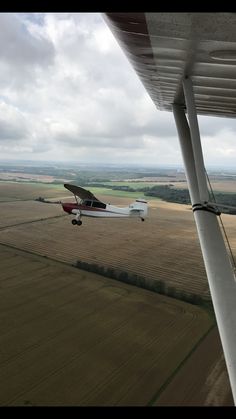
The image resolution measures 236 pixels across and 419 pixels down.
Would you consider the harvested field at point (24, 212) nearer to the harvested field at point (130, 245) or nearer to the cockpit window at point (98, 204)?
the harvested field at point (130, 245)

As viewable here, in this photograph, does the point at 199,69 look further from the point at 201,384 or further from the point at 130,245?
the point at 130,245

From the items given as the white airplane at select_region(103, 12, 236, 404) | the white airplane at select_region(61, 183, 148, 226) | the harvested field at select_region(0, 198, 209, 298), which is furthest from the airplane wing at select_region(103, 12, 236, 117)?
the harvested field at select_region(0, 198, 209, 298)

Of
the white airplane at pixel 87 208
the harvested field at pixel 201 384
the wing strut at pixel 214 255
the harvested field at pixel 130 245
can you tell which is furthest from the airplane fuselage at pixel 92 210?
the wing strut at pixel 214 255

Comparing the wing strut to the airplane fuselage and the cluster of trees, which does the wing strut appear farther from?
the cluster of trees

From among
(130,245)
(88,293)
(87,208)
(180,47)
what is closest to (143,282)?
(88,293)

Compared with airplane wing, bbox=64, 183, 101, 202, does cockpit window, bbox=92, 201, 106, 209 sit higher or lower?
lower

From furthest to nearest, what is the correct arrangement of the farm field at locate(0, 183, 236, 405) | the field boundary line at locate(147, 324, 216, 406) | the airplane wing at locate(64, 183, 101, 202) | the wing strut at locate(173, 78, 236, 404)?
the airplane wing at locate(64, 183, 101, 202)
the farm field at locate(0, 183, 236, 405)
the field boundary line at locate(147, 324, 216, 406)
the wing strut at locate(173, 78, 236, 404)
